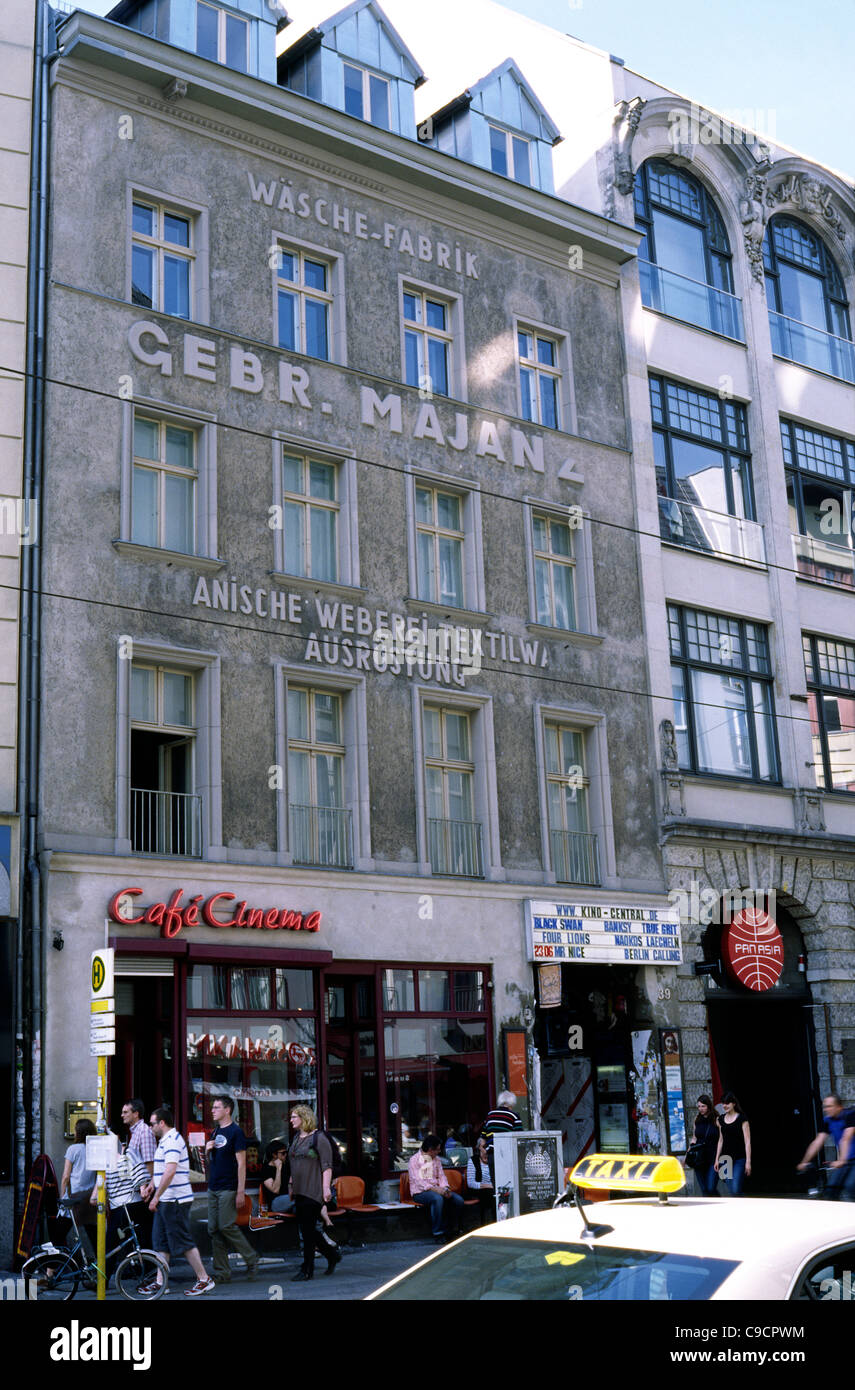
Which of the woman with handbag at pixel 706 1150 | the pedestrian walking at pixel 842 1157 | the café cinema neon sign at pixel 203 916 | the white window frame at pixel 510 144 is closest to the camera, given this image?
the pedestrian walking at pixel 842 1157

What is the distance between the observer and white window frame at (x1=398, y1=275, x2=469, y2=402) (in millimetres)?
24359

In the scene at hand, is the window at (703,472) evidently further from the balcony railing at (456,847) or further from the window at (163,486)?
the window at (163,486)

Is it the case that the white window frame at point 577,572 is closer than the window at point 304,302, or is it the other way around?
the window at point 304,302

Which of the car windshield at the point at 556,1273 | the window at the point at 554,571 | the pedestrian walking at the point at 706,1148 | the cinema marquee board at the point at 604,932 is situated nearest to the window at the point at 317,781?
the cinema marquee board at the point at 604,932

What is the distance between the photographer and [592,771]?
985 inches

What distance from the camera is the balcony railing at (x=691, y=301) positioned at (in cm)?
2873

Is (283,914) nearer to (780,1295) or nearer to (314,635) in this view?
(314,635)

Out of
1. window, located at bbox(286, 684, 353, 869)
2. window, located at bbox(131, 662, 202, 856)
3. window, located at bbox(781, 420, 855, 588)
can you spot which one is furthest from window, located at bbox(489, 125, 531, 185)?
window, located at bbox(131, 662, 202, 856)

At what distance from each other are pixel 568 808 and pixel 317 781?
5095 mm

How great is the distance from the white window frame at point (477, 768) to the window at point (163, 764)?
3745mm

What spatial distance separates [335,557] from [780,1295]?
62.3 ft

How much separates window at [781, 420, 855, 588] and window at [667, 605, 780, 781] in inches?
102

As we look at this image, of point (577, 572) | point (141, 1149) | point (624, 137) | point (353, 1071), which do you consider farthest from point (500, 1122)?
point (624, 137)
